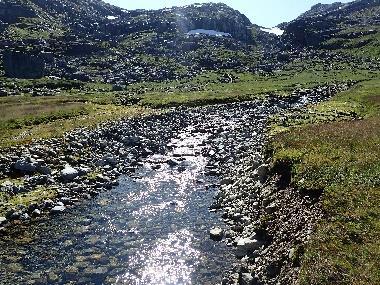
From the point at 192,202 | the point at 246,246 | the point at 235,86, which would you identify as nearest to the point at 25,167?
the point at 192,202

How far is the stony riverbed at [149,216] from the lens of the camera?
2569 cm

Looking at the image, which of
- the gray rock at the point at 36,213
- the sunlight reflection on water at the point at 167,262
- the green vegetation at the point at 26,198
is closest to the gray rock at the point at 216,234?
the sunlight reflection on water at the point at 167,262

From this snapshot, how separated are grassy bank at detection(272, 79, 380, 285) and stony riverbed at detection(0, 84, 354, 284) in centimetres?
142

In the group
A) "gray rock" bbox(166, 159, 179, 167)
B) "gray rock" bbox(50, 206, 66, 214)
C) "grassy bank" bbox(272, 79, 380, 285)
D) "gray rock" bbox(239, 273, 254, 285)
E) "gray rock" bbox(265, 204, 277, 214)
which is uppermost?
"grassy bank" bbox(272, 79, 380, 285)

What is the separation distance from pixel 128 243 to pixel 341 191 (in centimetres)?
1432

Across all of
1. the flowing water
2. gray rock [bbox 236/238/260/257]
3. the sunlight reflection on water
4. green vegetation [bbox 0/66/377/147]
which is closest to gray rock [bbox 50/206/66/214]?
the flowing water

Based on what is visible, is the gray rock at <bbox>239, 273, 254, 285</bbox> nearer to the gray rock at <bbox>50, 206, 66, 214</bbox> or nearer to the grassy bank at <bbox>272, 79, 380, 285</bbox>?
the grassy bank at <bbox>272, 79, 380, 285</bbox>

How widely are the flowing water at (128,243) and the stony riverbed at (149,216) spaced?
73mm

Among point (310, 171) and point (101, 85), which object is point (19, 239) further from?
point (101, 85)

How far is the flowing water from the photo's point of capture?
26328 mm

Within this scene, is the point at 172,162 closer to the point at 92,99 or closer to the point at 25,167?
the point at 25,167

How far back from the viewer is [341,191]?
24.8 meters

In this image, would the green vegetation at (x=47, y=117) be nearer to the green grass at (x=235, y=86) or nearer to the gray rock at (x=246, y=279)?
the green grass at (x=235, y=86)

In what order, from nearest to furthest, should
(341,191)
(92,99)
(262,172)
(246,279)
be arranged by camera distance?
(246,279) < (341,191) < (262,172) < (92,99)
